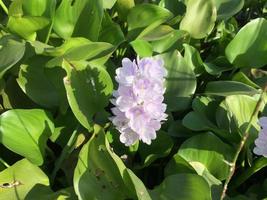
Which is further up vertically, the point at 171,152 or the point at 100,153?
the point at 100,153

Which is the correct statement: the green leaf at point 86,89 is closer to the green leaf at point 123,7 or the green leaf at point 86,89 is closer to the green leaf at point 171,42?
the green leaf at point 171,42

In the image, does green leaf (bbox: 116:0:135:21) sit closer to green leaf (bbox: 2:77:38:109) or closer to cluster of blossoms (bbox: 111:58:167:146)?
green leaf (bbox: 2:77:38:109)

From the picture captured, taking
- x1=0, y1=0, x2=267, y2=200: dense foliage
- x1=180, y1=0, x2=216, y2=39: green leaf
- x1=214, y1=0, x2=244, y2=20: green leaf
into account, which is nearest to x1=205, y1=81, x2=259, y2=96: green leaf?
x1=0, y1=0, x2=267, y2=200: dense foliage

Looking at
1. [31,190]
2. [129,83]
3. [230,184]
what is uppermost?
[129,83]

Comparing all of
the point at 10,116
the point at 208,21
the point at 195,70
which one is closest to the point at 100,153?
the point at 10,116

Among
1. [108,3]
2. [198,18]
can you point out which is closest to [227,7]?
[198,18]

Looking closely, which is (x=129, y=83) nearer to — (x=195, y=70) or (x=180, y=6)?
(x=195, y=70)

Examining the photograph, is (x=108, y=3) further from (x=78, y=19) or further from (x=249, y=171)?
(x=249, y=171)
